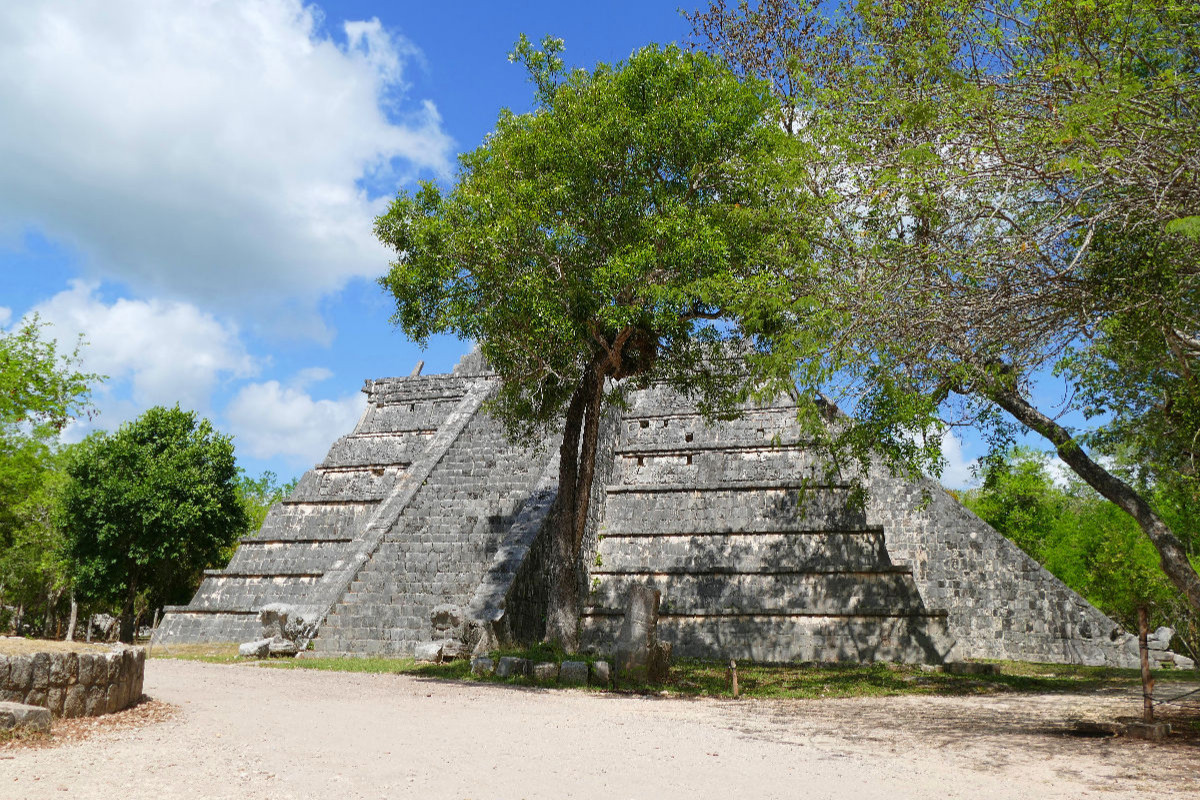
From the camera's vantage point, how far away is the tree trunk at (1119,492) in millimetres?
7461

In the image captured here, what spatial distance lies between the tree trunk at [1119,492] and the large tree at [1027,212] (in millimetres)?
20

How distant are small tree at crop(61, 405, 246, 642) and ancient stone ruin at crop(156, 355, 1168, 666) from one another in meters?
3.79

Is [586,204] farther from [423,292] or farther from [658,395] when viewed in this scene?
[658,395]

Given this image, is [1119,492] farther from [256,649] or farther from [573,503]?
[256,649]

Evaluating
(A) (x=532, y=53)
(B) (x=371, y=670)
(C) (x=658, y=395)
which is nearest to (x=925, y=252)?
(A) (x=532, y=53)

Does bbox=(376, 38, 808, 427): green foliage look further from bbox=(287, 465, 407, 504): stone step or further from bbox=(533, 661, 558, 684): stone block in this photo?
bbox=(287, 465, 407, 504): stone step

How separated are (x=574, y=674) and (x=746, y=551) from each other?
16.4ft

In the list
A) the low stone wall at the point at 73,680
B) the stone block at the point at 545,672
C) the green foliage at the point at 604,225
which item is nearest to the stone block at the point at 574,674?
the stone block at the point at 545,672

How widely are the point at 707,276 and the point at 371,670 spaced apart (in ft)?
23.6

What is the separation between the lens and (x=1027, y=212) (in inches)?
250

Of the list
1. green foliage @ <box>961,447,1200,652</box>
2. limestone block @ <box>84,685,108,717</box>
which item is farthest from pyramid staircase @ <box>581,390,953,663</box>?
green foliage @ <box>961,447,1200,652</box>

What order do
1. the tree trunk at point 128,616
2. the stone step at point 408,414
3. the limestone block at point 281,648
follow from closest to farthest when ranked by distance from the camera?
the limestone block at point 281,648, the tree trunk at point 128,616, the stone step at point 408,414

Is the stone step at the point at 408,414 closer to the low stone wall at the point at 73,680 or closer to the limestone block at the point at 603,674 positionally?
the limestone block at the point at 603,674

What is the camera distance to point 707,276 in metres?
10.5
